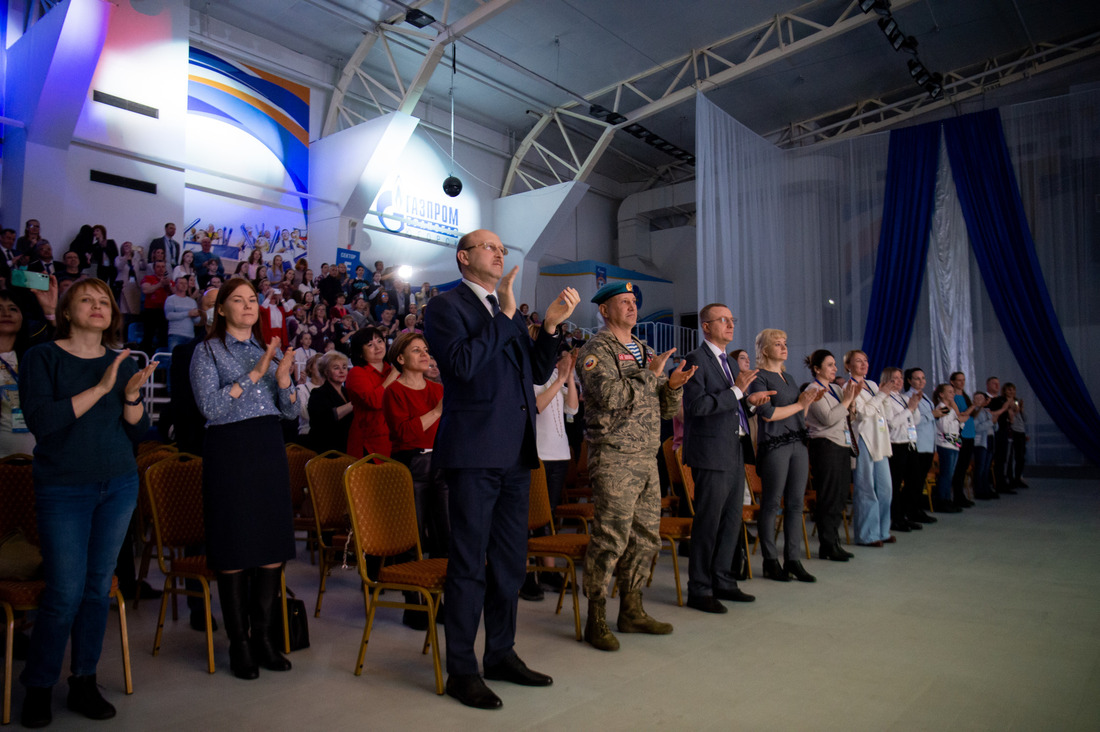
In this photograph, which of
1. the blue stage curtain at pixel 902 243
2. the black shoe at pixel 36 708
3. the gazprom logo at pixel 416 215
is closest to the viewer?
the black shoe at pixel 36 708

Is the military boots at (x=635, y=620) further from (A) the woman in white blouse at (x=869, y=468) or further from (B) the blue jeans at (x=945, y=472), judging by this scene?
(B) the blue jeans at (x=945, y=472)

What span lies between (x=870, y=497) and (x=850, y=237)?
680cm

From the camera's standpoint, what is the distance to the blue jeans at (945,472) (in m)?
7.80

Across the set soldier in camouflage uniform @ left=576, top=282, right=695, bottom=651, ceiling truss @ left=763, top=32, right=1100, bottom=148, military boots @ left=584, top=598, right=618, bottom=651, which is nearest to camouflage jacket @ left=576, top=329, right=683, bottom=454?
soldier in camouflage uniform @ left=576, top=282, right=695, bottom=651

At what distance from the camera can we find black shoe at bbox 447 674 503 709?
238cm

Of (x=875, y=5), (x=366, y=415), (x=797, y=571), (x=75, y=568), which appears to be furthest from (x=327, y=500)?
(x=875, y=5)

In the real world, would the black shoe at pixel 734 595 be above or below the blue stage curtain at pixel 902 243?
below

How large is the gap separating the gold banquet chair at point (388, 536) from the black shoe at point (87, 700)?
2.64ft

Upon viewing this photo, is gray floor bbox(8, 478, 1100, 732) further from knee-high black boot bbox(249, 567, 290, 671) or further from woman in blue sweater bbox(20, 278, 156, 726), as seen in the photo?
woman in blue sweater bbox(20, 278, 156, 726)

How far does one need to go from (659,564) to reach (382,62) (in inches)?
427

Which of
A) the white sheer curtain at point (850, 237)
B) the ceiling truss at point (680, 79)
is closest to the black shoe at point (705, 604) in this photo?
the white sheer curtain at point (850, 237)

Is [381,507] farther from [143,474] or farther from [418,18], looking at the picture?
[418,18]

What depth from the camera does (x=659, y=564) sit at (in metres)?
5.04

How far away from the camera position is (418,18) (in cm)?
1024
